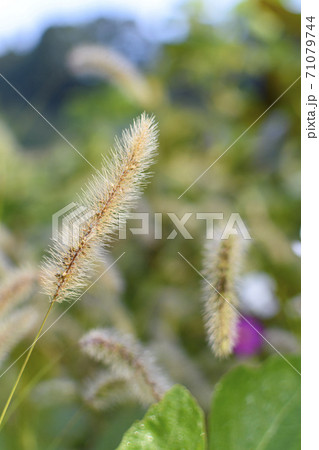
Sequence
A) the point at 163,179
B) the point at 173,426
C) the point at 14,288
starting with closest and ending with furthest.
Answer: the point at 173,426, the point at 14,288, the point at 163,179

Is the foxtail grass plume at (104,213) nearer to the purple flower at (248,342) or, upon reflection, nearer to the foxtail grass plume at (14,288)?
the foxtail grass plume at (14,288)

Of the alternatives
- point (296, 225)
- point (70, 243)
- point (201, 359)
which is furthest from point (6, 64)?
point (70, 243)

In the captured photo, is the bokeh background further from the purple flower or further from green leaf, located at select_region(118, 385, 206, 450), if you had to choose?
green leaf, located at select_region(118, 385, 206, 450)

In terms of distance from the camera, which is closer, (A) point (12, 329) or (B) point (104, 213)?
(B) point (104, 213)

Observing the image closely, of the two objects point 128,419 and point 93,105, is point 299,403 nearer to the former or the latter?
point 128,419

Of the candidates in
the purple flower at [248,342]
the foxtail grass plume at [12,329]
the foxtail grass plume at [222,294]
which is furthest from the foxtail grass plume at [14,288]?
the purple flower at [248,342]

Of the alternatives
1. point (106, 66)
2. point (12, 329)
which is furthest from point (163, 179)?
point (12, 329)

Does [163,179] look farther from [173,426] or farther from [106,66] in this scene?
[173,426]
